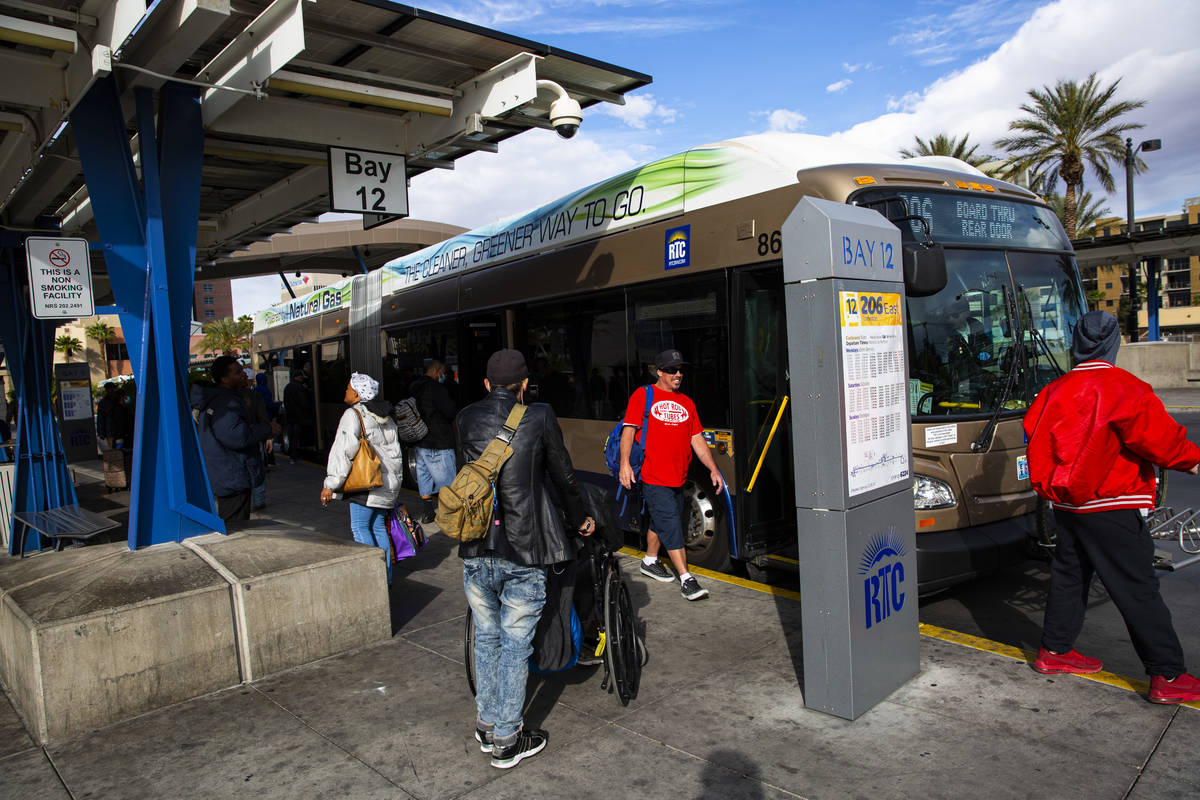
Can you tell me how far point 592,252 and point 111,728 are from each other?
516 cm

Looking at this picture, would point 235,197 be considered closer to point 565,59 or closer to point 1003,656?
point 565,59

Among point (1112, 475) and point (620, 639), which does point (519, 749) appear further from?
point (1112, 475)

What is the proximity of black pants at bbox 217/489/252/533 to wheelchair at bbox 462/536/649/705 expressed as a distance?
3179 mm

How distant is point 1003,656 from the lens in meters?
4.50

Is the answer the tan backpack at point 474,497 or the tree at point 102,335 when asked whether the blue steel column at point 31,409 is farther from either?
the tree at point 102,335

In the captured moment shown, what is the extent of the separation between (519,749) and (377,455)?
2770mm

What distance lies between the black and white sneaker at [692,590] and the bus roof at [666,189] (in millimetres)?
2849

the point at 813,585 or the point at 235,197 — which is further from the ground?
the point at 235,197

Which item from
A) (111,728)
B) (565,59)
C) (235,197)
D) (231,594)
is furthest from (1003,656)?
(235,197)

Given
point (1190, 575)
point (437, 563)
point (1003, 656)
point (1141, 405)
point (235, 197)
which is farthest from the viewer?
point (235, 197)

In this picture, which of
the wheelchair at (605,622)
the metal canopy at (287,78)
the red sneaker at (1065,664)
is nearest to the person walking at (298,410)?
the metal canopy at (287,78)

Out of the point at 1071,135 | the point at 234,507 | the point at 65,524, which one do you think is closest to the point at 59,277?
the point at 65,524

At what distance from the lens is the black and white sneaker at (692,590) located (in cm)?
570

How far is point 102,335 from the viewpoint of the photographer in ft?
266
